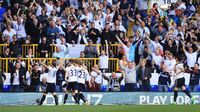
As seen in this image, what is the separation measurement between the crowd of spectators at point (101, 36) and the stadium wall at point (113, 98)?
27 centimetres

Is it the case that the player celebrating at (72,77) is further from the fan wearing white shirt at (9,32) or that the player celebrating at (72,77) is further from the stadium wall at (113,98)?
the fan wearing white shirt at (9,32)

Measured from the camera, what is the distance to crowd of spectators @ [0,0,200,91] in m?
22.6

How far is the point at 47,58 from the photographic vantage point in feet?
73.6

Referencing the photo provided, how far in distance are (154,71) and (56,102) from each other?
3.84 metres

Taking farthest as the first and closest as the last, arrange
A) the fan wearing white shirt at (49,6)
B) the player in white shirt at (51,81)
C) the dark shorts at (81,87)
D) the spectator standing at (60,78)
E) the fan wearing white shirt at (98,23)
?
the fan wearing white shirt at (49,6)
the fan wearing white shirt at (98,23)
the spectator standing at (60,78)
the player in white shirt at (51,81)
the dark shorts at (81,87)

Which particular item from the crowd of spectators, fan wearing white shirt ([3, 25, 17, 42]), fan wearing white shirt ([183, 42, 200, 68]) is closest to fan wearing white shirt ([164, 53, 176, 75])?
the crowd of spectators

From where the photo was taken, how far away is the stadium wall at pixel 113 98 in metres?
21.7

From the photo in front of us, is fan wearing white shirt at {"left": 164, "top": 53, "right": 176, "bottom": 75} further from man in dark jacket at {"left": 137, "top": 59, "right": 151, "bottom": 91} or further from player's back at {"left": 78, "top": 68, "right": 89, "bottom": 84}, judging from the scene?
player's back at {"left": 78, "top": 68, "right": 89, "bottom": 84}

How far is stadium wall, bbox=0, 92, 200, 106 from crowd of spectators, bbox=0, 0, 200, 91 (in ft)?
0.89

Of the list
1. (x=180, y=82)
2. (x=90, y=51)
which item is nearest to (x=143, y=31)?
(x=90, y=51)

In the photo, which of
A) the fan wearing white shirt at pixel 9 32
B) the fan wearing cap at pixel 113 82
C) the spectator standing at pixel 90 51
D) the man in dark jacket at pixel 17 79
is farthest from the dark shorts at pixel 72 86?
the fan wearing white shirt at pixel 9 32

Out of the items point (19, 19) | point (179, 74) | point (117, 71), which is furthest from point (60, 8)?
point (179, 74)

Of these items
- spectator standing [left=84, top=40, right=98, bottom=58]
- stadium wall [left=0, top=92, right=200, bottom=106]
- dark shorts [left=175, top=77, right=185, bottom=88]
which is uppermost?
spectator standing [left=84, top=40, right=98, bottom=58]

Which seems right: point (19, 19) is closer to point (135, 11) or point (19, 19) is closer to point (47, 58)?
point (47, 58)
